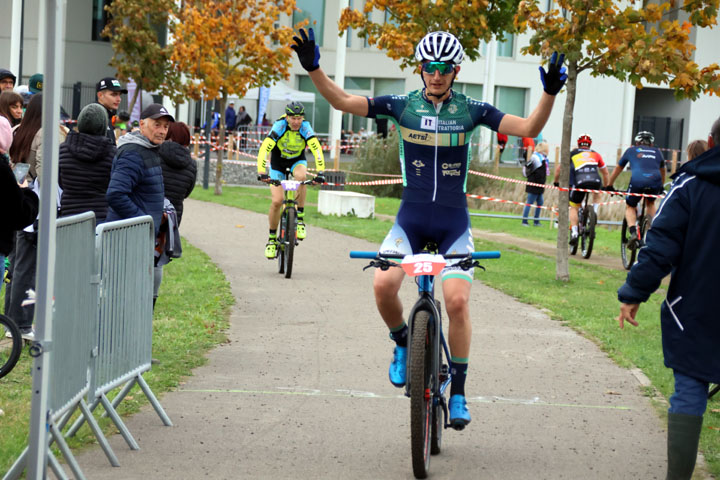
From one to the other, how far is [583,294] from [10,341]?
25.3 feet

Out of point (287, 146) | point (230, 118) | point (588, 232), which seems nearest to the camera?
point (287, 146)

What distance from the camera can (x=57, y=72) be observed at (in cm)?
415

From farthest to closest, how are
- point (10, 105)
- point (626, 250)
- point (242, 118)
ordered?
1. point (242, 118)
2. point (626, 250)
3. point (10, 105)

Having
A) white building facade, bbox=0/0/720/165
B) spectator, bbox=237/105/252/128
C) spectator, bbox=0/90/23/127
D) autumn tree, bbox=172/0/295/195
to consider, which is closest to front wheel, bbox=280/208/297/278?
spectator, bbox=0/90/23/127

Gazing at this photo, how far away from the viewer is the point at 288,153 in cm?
1387

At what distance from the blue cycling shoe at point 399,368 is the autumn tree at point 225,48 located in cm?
2126

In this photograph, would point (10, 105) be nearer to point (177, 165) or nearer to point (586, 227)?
point (177, 165)

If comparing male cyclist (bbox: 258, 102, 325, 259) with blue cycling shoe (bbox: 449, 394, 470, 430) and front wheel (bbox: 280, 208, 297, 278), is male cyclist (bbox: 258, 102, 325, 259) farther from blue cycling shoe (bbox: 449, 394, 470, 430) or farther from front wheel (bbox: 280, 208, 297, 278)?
blue cycling shoe (bbox: 449, 394, 470, 430)

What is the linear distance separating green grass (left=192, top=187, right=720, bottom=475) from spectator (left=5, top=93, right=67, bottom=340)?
4569 millimetres

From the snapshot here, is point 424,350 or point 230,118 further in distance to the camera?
point 230,118

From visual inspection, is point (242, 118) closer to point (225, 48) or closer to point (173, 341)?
point (225, 48)

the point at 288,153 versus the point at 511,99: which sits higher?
the point at 511,99

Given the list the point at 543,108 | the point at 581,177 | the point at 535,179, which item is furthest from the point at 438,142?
the point at 535,179

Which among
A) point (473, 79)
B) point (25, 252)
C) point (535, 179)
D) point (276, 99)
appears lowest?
point (25, 252)
